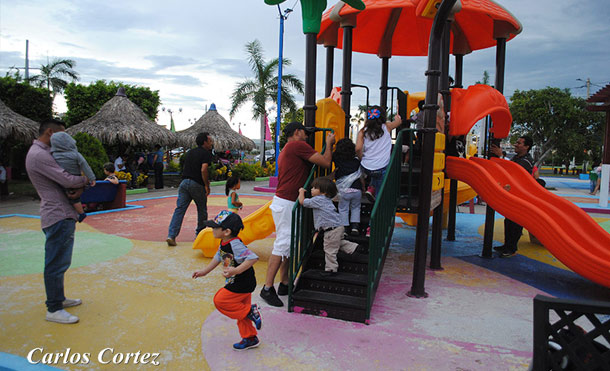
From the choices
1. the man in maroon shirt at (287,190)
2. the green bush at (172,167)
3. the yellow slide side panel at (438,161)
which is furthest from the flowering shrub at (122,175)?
the yellow slide side panel at (438,161)

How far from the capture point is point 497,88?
24.5ft

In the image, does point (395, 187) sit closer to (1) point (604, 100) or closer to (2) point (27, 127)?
(2) point (27, 127)

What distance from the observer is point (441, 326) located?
408 cm

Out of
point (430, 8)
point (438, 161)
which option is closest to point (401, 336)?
point (438, 161)

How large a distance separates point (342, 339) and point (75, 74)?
42.9 m

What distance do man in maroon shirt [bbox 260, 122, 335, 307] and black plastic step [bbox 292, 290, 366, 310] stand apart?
275 mm

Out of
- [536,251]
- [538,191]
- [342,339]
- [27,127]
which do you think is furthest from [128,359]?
[27,127]

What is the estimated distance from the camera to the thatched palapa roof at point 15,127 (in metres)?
13.3

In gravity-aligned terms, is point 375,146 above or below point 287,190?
above

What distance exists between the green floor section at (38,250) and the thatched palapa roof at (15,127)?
7.34m

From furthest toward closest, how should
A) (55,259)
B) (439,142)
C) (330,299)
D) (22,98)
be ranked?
1. (22,98)
2. (439,142)
3. (330,299)
4. (55,259)

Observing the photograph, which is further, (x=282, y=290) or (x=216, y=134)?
(x=216, y=134)

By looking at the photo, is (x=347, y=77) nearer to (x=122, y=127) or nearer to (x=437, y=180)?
(x=437, y=180)

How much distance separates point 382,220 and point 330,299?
3.47ft
